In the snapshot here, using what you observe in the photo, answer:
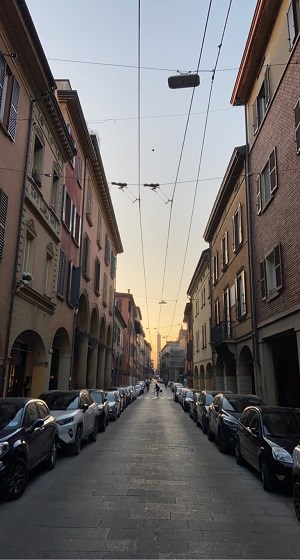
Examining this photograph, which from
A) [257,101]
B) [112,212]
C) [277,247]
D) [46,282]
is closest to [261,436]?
[277,247]

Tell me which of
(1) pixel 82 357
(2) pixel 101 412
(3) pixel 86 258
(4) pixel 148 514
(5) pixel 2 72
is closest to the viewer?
(4) pixel 148 514

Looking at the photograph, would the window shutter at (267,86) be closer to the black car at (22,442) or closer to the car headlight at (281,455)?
the car headlight at (281,455)

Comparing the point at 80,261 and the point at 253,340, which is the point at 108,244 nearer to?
the point at 80,261

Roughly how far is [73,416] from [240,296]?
501 inches

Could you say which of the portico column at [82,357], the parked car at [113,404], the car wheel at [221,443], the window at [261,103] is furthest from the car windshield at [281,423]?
the portico column at [82,357]

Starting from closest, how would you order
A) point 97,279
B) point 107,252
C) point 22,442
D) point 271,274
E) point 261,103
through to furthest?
1. point 22,442
2. point 271,274
3. point 261,103
4. point 97,279
5. point 107,252

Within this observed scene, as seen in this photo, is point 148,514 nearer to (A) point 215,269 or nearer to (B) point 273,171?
(B) point 273,171

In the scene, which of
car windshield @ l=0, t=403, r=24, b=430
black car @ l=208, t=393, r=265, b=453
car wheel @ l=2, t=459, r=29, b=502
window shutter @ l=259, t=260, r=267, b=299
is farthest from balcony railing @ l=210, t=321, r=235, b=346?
car wheel @ l=2, t=459, r=29, b=502

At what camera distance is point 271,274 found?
16.9 m

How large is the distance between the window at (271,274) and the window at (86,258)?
39.9 feet

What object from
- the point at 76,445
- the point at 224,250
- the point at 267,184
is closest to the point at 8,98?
the point at 267,184

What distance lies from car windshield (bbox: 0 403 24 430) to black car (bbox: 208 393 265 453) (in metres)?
5.97

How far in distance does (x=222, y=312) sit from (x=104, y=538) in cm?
2289

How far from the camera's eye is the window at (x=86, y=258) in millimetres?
26416
